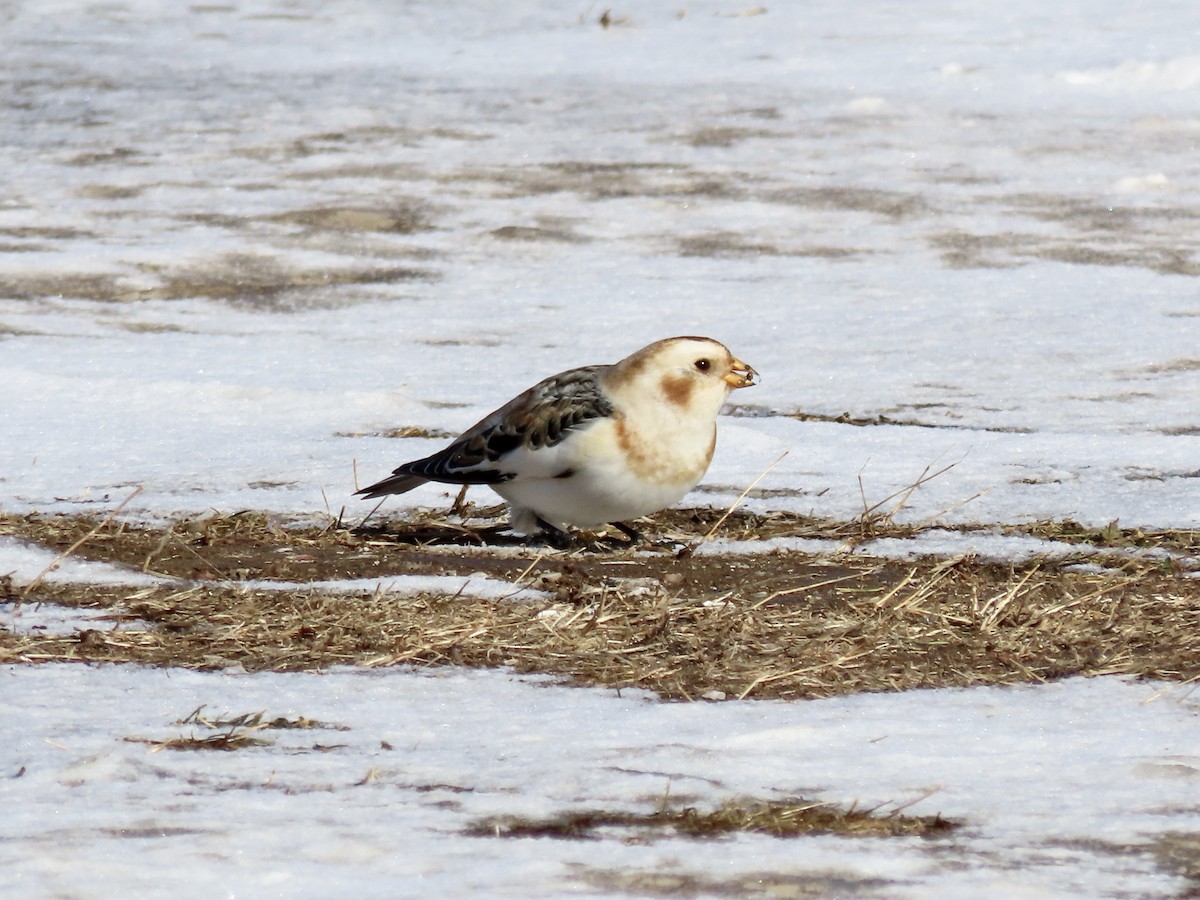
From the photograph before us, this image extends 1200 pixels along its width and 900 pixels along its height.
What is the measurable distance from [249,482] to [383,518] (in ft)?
1.90

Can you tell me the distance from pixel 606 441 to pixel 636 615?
0.76 metres

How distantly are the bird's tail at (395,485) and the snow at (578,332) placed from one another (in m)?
0.31

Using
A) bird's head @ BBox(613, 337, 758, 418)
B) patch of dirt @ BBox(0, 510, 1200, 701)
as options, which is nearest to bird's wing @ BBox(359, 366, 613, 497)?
bird's head @ BBox(613, 337, 758, 418)

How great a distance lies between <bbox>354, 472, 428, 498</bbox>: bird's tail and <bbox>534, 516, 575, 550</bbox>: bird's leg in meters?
0.39

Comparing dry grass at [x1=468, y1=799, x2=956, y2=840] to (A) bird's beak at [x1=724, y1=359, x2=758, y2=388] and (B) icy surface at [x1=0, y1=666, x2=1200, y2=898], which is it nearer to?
(B) icy surface at [x1=0, y1=666, x2=1200, y2=898]

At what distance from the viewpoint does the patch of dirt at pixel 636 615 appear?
168 inches

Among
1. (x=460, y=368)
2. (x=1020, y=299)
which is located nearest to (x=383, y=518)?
(x=460, y=368)

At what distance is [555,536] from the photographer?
566 centimetres

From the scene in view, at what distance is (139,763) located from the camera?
136 inches

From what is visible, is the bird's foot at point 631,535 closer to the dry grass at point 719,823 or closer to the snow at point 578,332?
Result: the snow at point 578,332

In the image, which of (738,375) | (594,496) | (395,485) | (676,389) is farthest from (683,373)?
(395,485)

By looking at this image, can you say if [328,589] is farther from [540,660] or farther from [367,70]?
[367,70]

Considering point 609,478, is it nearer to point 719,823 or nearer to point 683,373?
point 683,373

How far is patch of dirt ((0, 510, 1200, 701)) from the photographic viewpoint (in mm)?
4258
